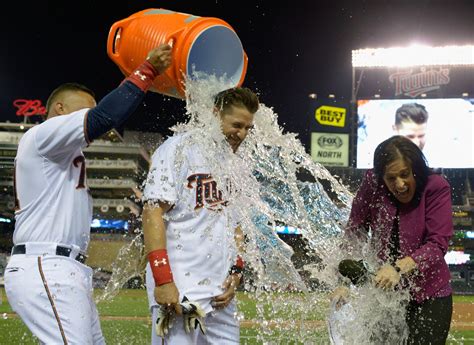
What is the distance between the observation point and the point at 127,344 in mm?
7828

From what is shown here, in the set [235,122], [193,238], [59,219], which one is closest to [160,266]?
[193,238]

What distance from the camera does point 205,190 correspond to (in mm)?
3070

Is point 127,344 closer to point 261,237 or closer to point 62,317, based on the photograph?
point 261,237

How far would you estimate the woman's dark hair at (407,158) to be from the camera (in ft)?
10.3

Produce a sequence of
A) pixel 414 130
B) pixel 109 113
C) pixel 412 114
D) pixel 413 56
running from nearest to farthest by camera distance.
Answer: pixel 109 113 → pixel 414 130 → pixel 412 114 → pixel 413 56

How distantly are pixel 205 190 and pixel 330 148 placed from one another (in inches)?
1056

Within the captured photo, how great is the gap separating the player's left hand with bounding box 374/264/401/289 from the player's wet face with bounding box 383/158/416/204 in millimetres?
407

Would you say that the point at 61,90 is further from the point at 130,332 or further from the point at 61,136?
the point at 130,332

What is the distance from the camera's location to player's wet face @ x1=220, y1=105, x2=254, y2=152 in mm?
3141

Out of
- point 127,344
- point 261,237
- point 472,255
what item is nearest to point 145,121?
point 472,255

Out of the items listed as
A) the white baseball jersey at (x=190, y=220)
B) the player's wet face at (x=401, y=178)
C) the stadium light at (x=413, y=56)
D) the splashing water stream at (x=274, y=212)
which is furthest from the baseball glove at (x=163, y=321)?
the stadium light at (x=413, y=56)

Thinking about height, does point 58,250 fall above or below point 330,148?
below

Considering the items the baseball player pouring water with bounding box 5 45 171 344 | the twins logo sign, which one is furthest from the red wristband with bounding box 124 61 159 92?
the twins logo sign

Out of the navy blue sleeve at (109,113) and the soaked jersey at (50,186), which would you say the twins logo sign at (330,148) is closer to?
the soaked jersey at (50,186)
